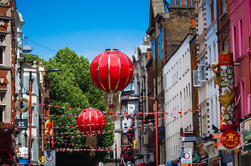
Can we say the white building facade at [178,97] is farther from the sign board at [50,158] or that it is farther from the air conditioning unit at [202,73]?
the sign board at [50,158]

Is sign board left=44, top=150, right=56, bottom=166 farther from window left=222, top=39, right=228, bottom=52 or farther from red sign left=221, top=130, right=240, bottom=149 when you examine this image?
red sign left=221, top=130, right=240, bottom=149

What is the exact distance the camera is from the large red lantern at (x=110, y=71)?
102 ft

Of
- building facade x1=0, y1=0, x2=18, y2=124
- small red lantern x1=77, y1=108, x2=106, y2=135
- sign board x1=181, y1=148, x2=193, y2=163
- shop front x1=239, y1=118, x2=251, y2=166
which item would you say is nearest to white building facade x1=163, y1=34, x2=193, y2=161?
small red lantern x1=77, y1=108, x2=106, y2=135

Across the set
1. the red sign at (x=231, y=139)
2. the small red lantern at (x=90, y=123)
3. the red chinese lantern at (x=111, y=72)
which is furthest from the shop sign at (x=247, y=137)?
the small red lantern at (x=90, y=123)

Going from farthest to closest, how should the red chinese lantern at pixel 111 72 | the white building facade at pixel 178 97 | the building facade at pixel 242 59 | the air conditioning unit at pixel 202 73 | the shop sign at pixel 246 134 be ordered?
the white building facade at pixel 178 97 → the air conditioning unit at pixel 202 73 → the building facade at pixel 242 59 → the red chinese lantern at pixel 111 72 → the shop sign at pixel 246 134

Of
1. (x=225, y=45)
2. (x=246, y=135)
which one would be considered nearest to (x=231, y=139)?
(x=246, y=135)

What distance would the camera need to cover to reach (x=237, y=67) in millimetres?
34719

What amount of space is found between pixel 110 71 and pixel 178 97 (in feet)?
109

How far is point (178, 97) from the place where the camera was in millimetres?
63625

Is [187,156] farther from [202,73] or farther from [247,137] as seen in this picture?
[247,137]

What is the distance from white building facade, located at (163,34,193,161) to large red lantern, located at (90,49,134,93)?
69.5 ft

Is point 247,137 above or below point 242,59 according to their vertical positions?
below

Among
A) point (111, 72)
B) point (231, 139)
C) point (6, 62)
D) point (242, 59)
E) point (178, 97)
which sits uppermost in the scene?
point (6, 62)

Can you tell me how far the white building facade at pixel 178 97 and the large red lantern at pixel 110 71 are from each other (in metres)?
21.2
